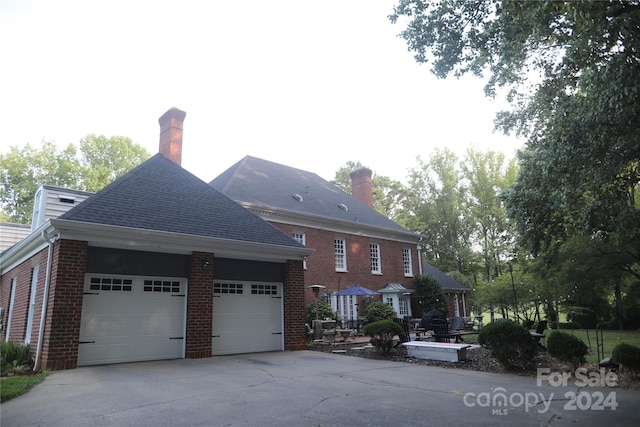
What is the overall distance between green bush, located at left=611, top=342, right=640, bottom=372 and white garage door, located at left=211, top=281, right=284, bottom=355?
8.49 m

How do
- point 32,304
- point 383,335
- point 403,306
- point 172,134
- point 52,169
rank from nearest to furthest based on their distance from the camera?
1. point 32,304
2. point 383,335
3. point 172,134
4. point 403,306
5. point 52,169

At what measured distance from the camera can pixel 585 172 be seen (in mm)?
10156

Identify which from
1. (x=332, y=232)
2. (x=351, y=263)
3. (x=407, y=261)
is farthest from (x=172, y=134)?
(x=407, y=261)

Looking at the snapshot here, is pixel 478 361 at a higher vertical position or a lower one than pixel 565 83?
lower

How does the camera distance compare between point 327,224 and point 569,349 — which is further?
point 327,224

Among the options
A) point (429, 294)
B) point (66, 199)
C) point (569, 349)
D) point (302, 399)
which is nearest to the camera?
point (302, 399)

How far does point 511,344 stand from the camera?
863cm

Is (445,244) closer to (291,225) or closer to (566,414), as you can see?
(291,225)

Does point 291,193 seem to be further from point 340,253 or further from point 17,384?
point 17,384

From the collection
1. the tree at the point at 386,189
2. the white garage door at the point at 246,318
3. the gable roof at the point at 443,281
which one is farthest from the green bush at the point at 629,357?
the tree at the point at 386,189

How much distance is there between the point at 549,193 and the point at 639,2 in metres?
6.39

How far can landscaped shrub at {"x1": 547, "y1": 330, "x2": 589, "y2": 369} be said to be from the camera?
314 inches

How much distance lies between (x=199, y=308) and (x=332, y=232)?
1305cm

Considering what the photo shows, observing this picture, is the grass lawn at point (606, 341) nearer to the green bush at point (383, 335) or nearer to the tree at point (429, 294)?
the green bush at point (383, 335)
